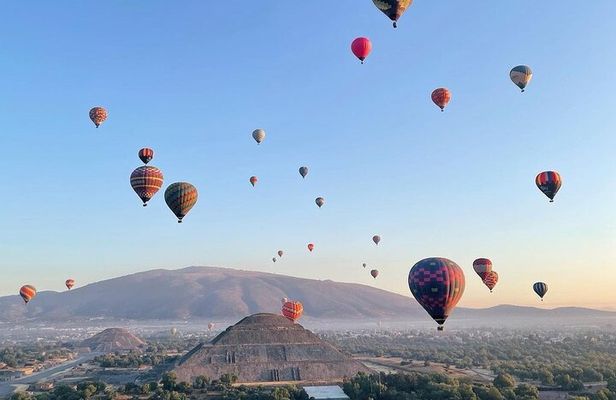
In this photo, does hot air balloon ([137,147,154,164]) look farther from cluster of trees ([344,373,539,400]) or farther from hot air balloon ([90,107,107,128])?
cluster of trees ([344,373,539,400])

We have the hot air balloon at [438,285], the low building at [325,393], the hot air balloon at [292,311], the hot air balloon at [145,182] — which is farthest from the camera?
the hot air balloon at [292,311]

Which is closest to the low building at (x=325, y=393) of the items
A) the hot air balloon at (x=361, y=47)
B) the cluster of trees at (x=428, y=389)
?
the cluster of trees at (x=428, y=389)

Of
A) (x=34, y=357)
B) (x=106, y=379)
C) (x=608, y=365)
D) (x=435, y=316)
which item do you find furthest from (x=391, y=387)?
(x=34, y=357)

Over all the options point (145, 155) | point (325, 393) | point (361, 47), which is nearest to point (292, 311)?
point (325, 393)

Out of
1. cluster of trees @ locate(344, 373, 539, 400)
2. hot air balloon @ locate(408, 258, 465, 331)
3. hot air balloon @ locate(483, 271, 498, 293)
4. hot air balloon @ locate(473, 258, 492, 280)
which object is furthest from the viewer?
hot air balloon @ locate(483, 271, 498, 293)

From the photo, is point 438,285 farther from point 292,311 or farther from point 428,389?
point 292,311

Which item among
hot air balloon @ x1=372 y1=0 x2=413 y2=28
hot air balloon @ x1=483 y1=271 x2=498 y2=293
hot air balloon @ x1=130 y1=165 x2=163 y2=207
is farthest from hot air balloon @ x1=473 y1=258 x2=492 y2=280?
hot air balloon @ x1=130 y1=165 x2=163 y2=207

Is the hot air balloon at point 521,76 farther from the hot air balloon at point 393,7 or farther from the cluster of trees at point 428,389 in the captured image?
the cluster of trees at point 428,389

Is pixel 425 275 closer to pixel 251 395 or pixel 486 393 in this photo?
pixel 486 393
